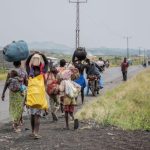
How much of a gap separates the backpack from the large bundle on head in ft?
2.15

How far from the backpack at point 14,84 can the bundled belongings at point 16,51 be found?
43 centimetres

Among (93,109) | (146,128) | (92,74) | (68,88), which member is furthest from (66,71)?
(92,74)

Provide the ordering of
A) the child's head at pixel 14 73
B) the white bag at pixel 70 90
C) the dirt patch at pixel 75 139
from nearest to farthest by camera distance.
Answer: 1. the dirt patch at pixel 75 139
2. the child's head at pixel 14 73
3. the white bag at pixel 70 90

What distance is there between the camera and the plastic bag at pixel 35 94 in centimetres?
1187

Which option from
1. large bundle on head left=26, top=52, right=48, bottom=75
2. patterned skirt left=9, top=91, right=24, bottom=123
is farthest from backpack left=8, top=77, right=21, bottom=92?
large bundle on head left=26, top=52, right=48, bottom=75

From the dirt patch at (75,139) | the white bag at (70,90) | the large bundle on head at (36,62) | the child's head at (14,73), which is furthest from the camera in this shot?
the white bag at (70,90)

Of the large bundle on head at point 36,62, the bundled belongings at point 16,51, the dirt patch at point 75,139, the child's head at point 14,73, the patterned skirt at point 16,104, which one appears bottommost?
the dirt patch at point 75,139

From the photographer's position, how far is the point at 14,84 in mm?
12961

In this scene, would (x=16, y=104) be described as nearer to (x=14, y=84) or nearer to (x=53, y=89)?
(x=14, y=84)

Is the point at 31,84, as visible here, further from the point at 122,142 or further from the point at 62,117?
the point at 62,117

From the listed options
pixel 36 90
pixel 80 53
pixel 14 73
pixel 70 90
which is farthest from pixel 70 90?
pixel 80 53

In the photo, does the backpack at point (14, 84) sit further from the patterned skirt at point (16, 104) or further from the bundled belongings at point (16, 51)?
the bundled belongings at point (16, 51)

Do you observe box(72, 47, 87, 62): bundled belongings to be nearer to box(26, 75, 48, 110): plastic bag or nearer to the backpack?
the backpack

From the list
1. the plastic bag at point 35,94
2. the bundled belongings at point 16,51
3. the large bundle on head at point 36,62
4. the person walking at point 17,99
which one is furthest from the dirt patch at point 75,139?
the bundled belongings at point 16,51
